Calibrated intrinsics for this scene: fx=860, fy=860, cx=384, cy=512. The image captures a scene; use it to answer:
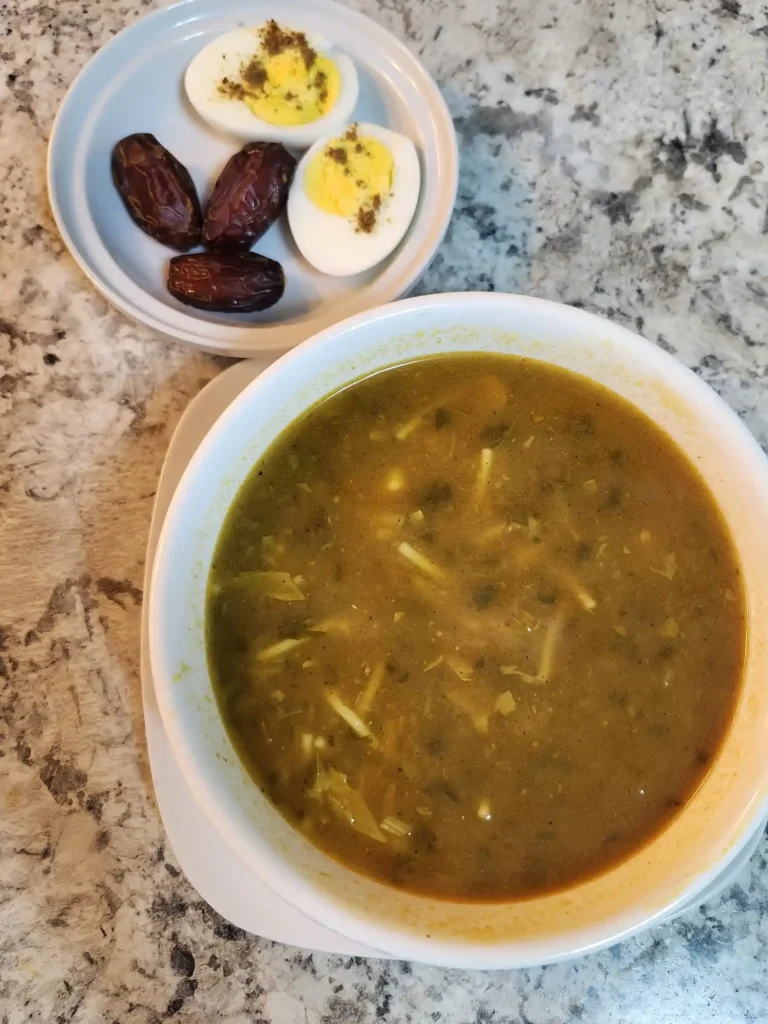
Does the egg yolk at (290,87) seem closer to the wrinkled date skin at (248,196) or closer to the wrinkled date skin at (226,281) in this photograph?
Answer: the wrinkled date skin at (248,196)

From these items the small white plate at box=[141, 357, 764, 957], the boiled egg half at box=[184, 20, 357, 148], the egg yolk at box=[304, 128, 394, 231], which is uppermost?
the boiled egg half at box=[184, 20, 357, 148]

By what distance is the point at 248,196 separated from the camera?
1469 millimetres

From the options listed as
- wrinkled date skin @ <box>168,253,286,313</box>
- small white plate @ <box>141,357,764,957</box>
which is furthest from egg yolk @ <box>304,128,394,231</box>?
small white plate @ <box>141,357,764,957</box>

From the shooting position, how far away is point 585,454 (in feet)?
4.22

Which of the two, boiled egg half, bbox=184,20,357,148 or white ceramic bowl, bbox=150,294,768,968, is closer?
white ceramic bowl, bbox=150,294,768,968

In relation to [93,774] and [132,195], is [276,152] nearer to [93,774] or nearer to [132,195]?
[132,195]

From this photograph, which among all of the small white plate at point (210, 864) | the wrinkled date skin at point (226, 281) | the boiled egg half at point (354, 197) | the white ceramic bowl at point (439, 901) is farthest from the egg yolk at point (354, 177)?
the small white plate at point (210, 864)

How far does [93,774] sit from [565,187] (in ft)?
4.38

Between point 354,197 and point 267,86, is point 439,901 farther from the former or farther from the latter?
point 267,86

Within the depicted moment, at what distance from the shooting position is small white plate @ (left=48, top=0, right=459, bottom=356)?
146 centimetres

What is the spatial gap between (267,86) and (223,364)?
1.64 ft

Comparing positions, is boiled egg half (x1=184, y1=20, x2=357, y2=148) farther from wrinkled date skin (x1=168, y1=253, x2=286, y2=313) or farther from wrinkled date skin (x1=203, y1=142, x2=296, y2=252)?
wrinkled date skin (x1=168, y1=253, x2=286, y2=313)

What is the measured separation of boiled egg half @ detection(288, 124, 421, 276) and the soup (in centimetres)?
36

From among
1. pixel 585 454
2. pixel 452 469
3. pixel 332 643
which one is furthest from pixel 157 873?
pixel 585 454
